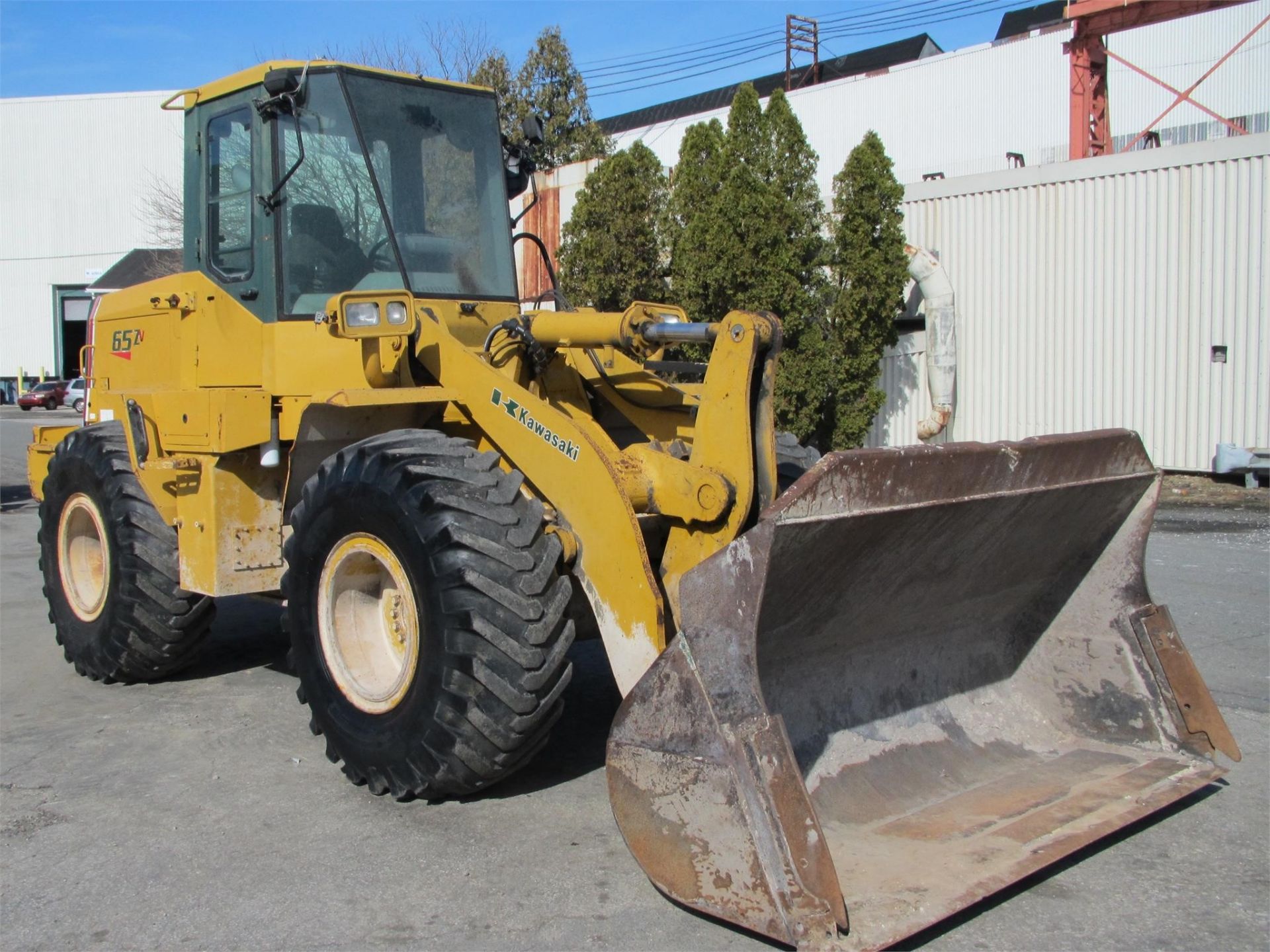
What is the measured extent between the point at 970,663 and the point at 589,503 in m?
1.74

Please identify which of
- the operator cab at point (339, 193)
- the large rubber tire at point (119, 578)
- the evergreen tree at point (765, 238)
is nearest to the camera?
the operator cab at point (339, 193)

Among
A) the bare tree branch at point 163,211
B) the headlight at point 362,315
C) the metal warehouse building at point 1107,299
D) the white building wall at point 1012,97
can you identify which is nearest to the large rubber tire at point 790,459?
the headlight at point 362,315

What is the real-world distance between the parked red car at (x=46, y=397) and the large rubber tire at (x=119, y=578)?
137 feet

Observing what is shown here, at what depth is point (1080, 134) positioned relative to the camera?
18703mm

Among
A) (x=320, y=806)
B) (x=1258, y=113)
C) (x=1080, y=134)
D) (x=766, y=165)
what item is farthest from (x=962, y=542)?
(x=1258, y=113)

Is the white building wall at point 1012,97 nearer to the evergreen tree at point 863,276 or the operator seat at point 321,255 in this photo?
the evergreen tree at point 863,276

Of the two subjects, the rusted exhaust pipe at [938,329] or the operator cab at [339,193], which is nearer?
the operator cab at [339,193]

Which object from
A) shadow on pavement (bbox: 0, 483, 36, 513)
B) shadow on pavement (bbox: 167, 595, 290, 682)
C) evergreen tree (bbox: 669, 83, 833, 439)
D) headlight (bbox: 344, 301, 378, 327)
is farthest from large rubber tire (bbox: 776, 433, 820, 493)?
shadow on pavement (bbox: 0, 483, 36, 513)

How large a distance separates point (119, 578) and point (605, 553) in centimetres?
313

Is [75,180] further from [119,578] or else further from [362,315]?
[362,315]

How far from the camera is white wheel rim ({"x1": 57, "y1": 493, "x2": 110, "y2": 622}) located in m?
6.70

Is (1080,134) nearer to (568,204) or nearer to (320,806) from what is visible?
(568,204)

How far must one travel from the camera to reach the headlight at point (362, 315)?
4934 mm

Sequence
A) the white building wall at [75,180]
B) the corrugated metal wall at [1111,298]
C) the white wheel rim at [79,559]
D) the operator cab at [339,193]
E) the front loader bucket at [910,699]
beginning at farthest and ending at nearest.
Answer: the white building wall at [75,180] → the corrugated metal wall at [1111,298] → the white wheel rim at [79,559] → the operator cab at [339,193] → the front loader bucket at [910,699]
